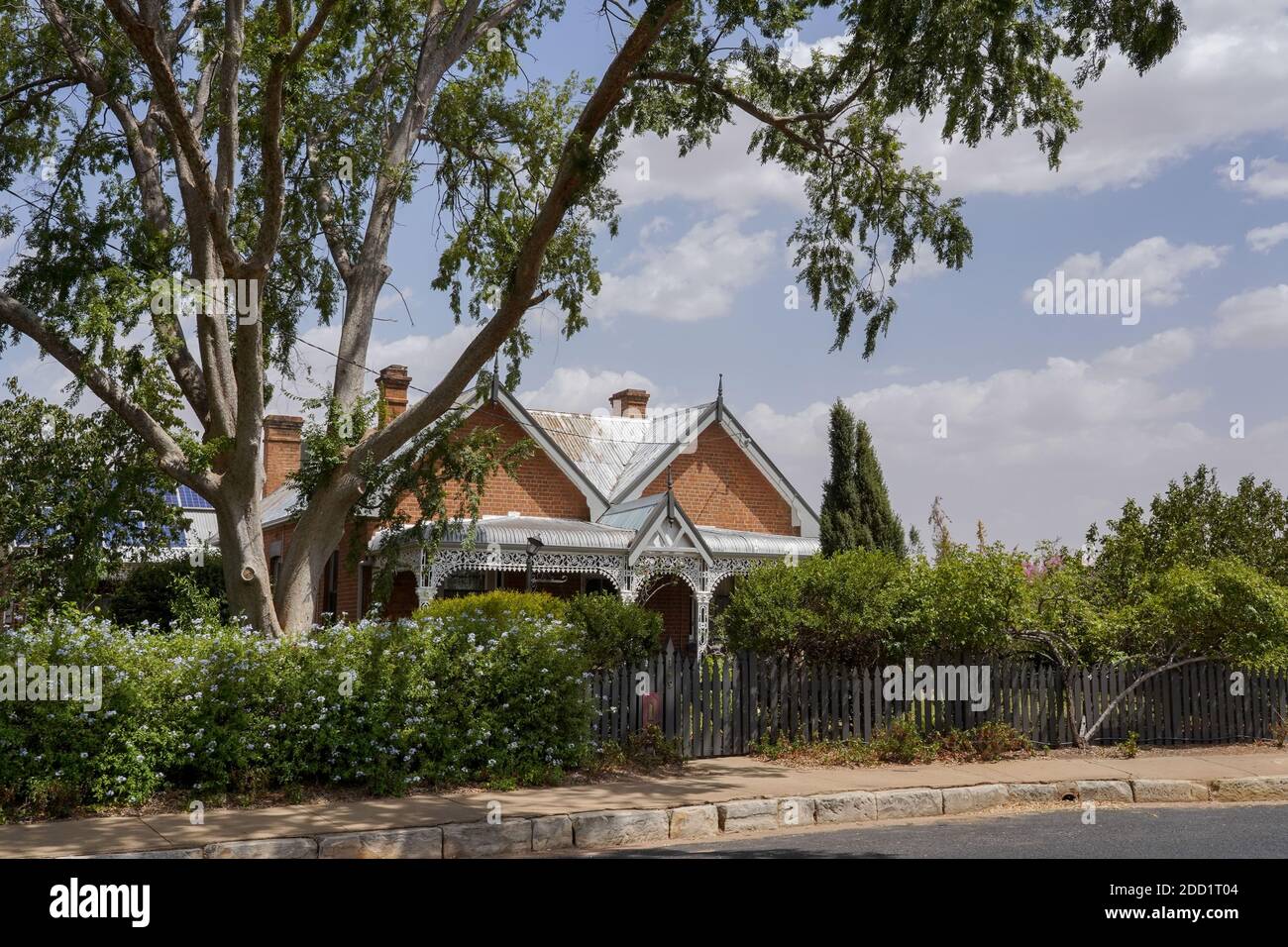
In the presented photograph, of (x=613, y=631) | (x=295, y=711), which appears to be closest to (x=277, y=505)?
(x=613, y=631)

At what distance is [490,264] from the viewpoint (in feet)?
56.6

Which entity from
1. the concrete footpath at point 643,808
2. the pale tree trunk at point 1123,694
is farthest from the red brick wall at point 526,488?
the pale tree trunk at point 1123,694

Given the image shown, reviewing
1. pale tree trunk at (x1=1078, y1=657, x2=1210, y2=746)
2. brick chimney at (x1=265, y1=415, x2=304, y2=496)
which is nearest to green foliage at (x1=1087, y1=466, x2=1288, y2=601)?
pale tree trunk at (x1=1078, y1=657, x2=1210, y2=746)

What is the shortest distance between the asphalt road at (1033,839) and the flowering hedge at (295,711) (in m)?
2.48

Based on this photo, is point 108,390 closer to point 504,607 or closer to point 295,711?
point 295,711

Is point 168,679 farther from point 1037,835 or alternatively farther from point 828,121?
point 828,121

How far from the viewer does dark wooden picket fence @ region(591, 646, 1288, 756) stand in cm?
1292

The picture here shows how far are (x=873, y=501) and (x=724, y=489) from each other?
15.6 feet

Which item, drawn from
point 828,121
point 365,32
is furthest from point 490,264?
point 828,121

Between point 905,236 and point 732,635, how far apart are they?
5673 millimetres

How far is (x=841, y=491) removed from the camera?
86.0ft

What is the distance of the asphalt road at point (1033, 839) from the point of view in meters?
8.61
